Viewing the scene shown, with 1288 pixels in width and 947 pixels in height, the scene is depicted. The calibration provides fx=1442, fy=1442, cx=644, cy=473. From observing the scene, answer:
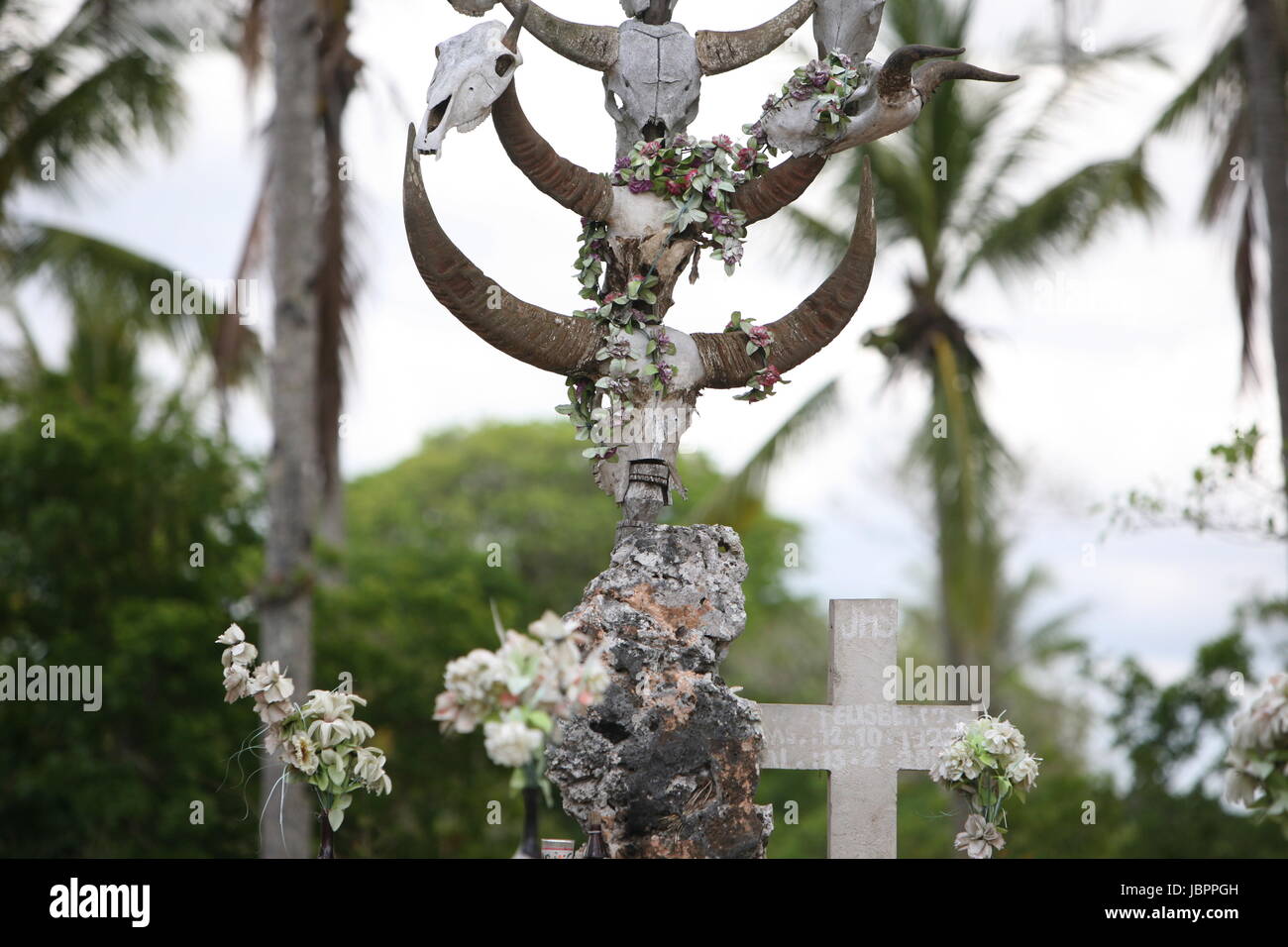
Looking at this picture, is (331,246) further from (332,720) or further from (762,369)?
(332,720)

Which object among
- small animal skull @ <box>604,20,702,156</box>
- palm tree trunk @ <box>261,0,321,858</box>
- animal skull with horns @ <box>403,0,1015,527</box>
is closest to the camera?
animal skull with horns @ <box>403,0,1015,527</box>

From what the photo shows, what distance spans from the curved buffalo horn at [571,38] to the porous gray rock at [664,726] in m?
2.10

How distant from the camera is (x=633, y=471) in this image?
19.9 feet

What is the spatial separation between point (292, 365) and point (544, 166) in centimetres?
657

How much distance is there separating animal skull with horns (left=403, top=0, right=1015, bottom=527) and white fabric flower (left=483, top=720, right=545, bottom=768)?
6.63 ft

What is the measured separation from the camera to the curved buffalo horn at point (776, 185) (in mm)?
6230

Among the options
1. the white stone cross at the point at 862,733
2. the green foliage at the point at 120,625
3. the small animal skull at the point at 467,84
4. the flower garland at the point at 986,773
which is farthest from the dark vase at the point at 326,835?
the green foliage at the point at 120,625

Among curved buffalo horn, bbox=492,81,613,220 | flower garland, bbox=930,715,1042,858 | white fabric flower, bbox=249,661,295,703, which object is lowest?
flower garland, bbox=930,715,1042,858

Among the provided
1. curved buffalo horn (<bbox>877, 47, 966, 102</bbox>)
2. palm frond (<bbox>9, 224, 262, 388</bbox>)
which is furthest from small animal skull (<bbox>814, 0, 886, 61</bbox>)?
palm frond (<bbox>9, 224, 262, 388</bbox>)

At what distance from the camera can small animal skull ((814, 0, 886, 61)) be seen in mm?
6367

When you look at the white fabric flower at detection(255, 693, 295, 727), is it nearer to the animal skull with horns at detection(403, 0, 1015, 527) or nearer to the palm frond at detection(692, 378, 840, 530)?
the animal skull with horns at detection(403, 0, 1015, 527)
